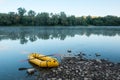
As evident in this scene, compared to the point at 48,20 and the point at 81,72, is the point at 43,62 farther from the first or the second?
the point at 48,20

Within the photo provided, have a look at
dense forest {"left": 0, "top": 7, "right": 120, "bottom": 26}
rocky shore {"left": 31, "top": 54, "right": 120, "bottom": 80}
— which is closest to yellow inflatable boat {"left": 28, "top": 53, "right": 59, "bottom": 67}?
rocky shore {"left": 31, "top": 54, "right": 120, "bottom": 80}

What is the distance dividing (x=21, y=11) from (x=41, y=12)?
12.1 meters

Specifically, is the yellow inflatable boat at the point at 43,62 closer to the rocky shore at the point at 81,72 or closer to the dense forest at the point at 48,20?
the rocky shore at the point at 81,72

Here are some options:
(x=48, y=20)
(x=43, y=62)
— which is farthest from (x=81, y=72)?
(x=48, y=20)

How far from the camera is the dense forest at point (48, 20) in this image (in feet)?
347

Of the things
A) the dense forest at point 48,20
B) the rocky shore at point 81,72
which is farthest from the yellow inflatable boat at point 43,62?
the dense forest at point 48,20

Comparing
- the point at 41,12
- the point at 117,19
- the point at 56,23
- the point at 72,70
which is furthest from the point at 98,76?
the point at 117,19

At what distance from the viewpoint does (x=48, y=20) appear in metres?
110

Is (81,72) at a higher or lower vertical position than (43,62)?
lower

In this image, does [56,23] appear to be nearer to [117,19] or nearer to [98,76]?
[117,19]

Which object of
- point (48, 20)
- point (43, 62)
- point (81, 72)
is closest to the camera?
point (81, 72)

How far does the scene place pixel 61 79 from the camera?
1495 cm

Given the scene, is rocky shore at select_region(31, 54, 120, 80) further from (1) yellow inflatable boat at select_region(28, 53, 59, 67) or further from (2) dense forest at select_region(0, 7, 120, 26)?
(2) dense forest at select_region(0, 7, 120, 26)

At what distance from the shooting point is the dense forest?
106 m
